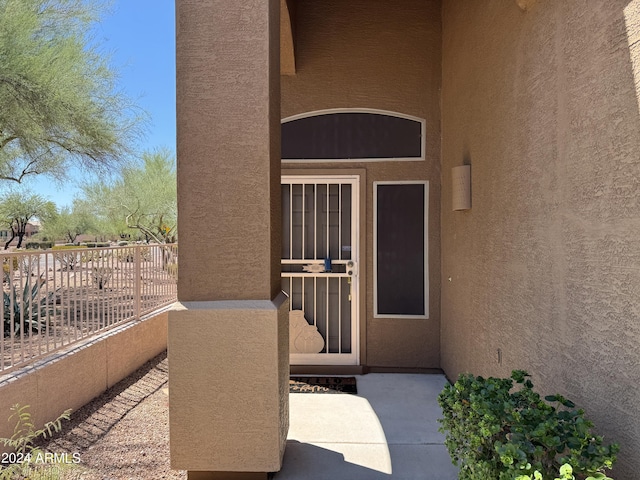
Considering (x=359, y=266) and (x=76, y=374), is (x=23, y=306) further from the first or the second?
(x=359, y=266)

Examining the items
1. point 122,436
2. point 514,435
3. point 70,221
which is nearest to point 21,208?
point 70,221

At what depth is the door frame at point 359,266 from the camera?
494 cm

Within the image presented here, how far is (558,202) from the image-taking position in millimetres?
2277

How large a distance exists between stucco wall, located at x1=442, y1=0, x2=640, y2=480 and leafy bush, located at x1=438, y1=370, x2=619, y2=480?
0.25m

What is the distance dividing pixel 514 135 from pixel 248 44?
191 centimetres

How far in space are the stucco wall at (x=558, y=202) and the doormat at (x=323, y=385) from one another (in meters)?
1.29

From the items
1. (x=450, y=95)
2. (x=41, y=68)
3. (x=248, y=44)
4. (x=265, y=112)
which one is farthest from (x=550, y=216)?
(x=41, y=68)

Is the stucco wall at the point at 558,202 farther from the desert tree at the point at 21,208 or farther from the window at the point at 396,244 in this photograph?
the desert tree at the point at 21,208

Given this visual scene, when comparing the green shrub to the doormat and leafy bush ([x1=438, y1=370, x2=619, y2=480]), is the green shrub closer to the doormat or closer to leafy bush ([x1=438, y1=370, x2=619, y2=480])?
the doormat

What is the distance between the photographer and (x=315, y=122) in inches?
198

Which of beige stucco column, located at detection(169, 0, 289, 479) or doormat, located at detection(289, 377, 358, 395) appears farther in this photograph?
doormat, located at detection(289, 377, 358, 395)

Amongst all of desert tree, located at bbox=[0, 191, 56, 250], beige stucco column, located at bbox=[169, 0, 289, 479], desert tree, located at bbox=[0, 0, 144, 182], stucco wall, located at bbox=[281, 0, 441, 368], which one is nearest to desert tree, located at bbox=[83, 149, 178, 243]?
desert tree, located at bbox=[0, 191, 56, 250]

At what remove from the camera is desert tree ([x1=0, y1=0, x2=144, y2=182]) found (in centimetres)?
580

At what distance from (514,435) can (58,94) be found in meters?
7.26
